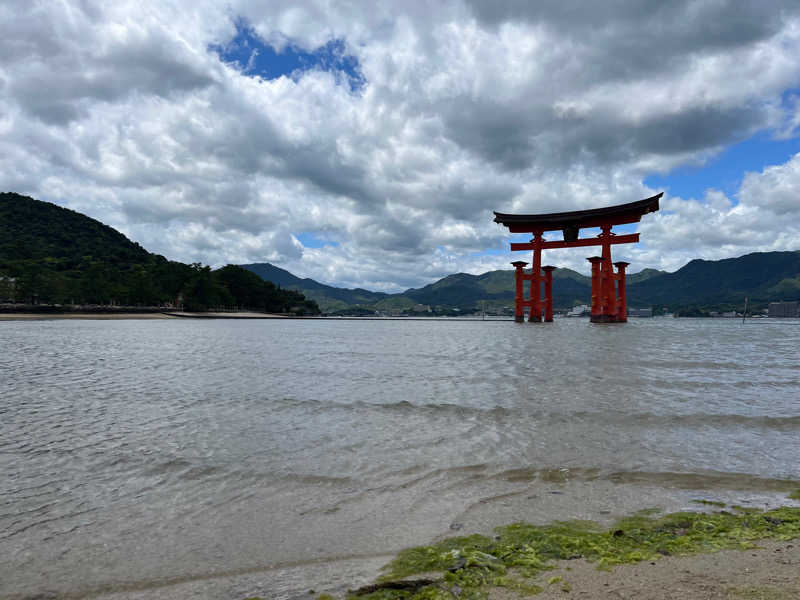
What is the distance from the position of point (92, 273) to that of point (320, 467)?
110 meters

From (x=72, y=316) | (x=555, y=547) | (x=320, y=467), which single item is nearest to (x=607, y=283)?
(x=320, y=467)

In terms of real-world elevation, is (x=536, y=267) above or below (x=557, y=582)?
above

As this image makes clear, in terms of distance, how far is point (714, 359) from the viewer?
65.9 ft

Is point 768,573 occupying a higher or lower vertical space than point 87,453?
higher

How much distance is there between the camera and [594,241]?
71312mm

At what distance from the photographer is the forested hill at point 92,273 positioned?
86.4 metres

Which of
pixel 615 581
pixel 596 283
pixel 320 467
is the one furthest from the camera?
pixel 596 283

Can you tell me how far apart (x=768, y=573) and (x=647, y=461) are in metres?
3.44

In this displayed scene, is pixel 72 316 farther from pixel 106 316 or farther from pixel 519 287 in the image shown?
pixel 519 287

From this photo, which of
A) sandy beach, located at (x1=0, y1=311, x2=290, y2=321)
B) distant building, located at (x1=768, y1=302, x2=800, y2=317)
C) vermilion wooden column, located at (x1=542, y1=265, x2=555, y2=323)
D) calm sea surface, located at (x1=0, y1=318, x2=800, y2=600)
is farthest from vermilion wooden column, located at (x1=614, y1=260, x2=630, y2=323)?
distant building, located at (x1=768, y1=302, x2=800, y2=317)

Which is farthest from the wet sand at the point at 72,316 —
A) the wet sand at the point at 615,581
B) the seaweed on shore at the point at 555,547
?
the seaweed on shore at the point at 555,547

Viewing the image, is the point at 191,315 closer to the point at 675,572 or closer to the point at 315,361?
the point at 315,361

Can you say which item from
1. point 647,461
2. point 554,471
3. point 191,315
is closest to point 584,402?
point 647,461

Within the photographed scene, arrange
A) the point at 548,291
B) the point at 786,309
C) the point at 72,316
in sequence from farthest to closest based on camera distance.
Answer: the point at 786,309
the point at 72,316
the point at 548,291
